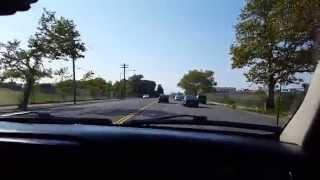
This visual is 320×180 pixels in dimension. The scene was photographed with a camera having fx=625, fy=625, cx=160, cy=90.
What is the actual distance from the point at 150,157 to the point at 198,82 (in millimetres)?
168086

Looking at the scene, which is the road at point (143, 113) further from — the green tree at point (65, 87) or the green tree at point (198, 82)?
the green tree at point (198, 82)

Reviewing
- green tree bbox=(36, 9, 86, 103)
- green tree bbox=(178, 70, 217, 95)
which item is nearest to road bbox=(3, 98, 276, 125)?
green tree bbox=(36, 9, 86, 103)

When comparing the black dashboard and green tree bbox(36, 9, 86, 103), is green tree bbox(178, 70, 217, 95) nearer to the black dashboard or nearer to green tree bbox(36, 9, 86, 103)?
green tree bbox(36, 9, 86, 103)

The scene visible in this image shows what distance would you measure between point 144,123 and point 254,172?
1.37 meters

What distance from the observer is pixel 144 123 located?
155 inches

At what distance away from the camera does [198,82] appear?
559ft

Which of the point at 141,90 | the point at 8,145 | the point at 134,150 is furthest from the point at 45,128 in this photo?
the point at 141,90

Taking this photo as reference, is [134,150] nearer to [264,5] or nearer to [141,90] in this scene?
[264,5]

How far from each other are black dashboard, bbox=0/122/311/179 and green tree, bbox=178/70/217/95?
515ft

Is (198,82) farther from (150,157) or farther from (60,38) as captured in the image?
(150,157)

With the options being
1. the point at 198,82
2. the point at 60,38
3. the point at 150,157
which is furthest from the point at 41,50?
the point at 198,82

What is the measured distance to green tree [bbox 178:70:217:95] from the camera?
16305cm

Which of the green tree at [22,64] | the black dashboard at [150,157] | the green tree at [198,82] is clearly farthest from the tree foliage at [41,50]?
the green tree at [198,82]

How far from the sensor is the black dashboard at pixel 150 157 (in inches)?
106
